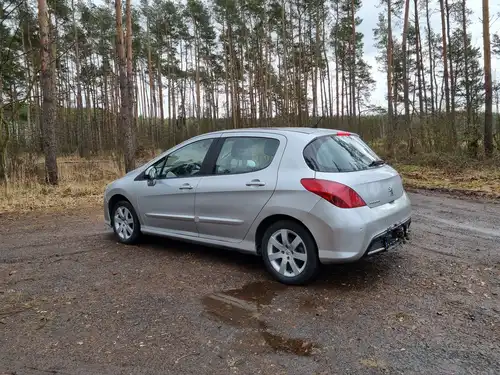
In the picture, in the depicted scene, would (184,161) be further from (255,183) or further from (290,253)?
(290,253)

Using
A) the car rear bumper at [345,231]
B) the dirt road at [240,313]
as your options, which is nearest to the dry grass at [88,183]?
the dirt road at [240,313]

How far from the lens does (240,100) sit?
115 ft

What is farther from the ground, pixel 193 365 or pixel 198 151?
pixel 198 151

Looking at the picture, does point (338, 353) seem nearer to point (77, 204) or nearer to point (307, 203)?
point (307, 203)

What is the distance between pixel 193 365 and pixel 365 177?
7.64 ft

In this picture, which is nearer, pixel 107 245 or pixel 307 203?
pixel 307 203

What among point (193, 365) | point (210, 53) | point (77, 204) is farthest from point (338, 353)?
point (210, 53)

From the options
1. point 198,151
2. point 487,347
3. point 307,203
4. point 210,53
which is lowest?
point 487,347

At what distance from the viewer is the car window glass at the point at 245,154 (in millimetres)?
4168

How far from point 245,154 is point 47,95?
9445 millimetres

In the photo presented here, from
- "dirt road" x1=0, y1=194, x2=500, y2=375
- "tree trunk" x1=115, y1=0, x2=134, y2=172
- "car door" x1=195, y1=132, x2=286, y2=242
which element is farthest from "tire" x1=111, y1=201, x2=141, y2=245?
"tree trunk" x1=115, y1=0, x2=134, y2=172

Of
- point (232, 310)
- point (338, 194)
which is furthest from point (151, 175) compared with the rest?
point (338, 194)

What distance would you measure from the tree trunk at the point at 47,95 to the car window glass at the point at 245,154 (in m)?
9.08

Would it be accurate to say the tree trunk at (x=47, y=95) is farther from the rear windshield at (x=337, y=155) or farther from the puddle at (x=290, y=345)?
the puddle at (x=290, y=345)
